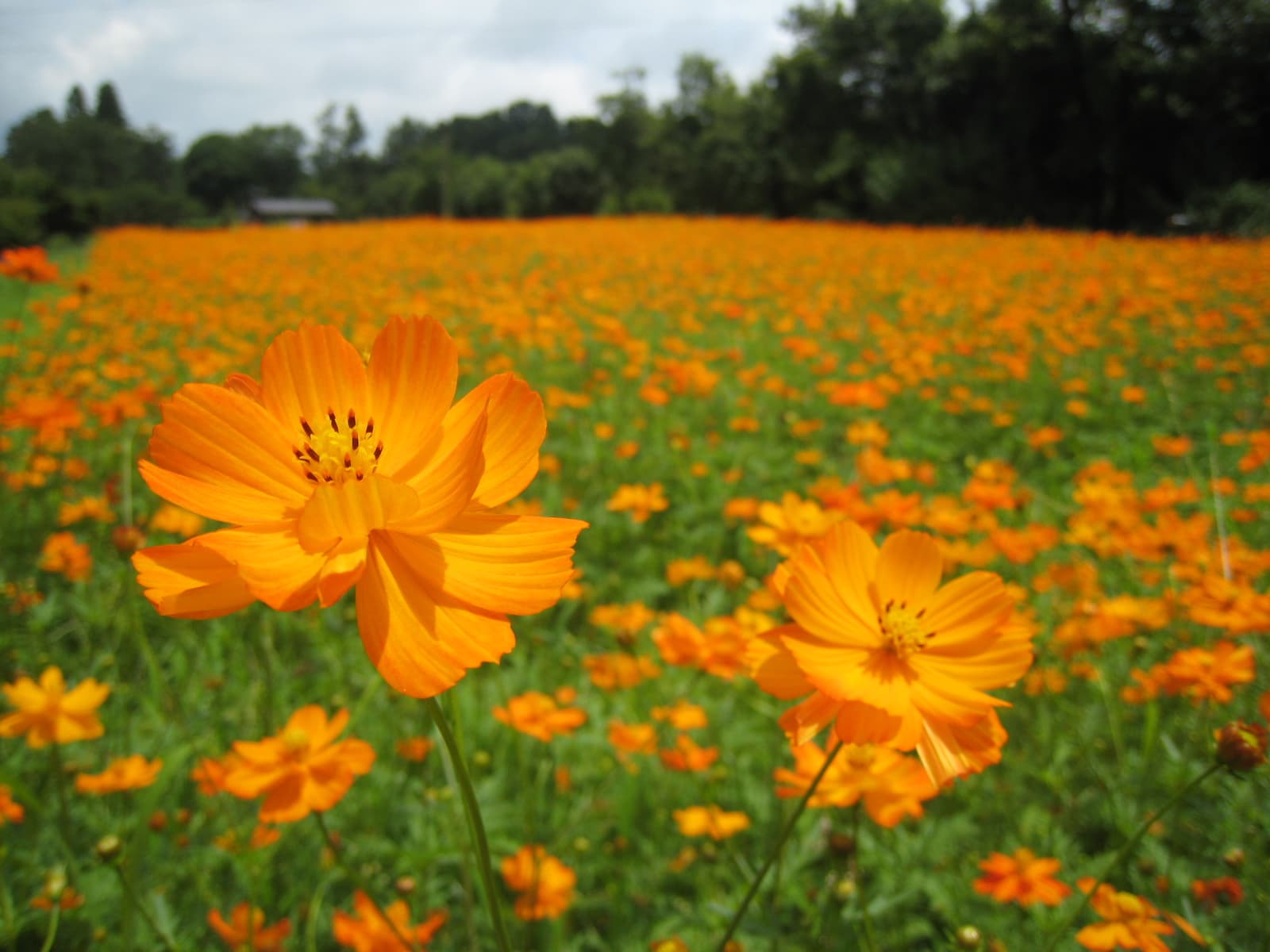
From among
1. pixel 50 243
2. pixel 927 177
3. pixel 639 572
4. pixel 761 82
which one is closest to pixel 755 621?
pixel 639 572

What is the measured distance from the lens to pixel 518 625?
5.96 feet

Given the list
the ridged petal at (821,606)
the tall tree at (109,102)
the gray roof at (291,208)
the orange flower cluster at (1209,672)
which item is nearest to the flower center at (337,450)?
the ridged petal at (821,606)

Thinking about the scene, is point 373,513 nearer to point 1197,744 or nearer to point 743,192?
point 1197,744

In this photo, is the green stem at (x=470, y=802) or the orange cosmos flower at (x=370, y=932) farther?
the orange cosmos flower at (x=370, y=932)

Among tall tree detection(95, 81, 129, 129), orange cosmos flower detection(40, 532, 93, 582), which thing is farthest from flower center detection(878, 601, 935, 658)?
tall tree detection(95, 81, 129, 129)

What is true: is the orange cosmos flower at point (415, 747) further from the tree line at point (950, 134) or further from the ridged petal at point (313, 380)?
the tree line at point (950, 134)

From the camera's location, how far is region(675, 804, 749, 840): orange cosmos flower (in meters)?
0.98

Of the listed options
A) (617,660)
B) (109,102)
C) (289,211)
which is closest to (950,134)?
(617,660)

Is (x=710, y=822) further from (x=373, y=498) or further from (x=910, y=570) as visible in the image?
(x=373, y=498)

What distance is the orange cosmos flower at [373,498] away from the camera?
0.37 m

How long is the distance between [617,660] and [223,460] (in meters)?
1.08

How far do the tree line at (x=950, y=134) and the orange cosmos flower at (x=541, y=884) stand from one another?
32.1 feet

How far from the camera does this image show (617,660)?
4.66 ft

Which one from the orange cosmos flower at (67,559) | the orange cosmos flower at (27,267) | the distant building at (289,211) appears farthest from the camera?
the distant building at (289,211)
